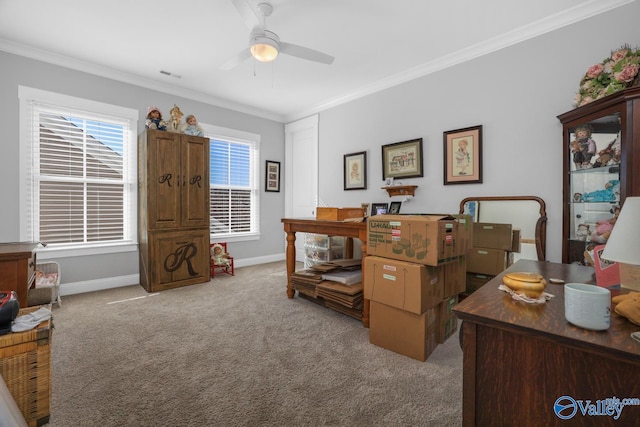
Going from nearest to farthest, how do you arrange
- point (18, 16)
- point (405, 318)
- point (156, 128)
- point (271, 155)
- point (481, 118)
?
point (405, 318) → point (18, 16) → point (481, 118) → point (156, 128) → point (271, 155)

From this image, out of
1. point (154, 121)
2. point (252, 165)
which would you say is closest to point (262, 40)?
point (154, 121)

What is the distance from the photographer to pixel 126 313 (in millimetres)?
2873

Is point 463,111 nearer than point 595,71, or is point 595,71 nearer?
point 595,71

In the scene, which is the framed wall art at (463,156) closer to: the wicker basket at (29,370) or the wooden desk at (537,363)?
the wooden desk at (537,363)

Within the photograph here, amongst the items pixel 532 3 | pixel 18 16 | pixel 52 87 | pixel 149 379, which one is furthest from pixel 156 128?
pixel 532 3

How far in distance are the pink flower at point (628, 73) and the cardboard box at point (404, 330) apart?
2057 mm

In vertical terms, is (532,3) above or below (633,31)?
above

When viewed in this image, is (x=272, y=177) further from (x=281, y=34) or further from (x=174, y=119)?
(x=281, y=34)

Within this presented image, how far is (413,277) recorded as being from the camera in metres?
1.92

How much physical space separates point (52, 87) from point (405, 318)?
14.7 ft

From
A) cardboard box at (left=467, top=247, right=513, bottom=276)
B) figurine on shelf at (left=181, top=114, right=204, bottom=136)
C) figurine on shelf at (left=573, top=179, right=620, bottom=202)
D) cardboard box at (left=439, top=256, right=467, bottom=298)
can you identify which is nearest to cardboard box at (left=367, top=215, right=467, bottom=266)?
cardboard box at (left=439, top=256, right=467, bottom=298)

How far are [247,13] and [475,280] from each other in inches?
123

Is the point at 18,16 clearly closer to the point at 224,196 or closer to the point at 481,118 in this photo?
the point at 224,196

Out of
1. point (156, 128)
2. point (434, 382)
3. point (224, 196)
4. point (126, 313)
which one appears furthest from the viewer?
point (224, 196)
